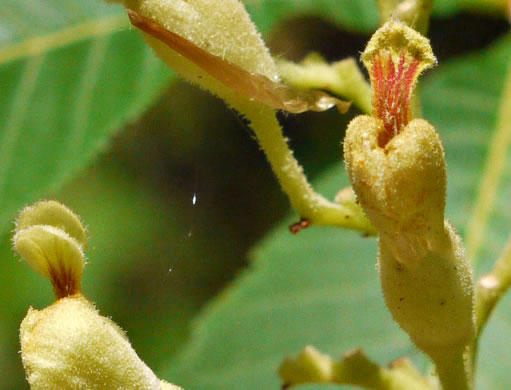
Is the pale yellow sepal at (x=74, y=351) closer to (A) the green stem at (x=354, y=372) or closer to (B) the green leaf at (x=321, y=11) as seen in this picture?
(A) the green stem at (x=354, y=372)

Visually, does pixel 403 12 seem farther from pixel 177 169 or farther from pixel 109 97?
pixel 177 169

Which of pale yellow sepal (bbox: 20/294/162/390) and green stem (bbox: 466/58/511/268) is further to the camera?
green stem (bbox: 466/58/511/268)

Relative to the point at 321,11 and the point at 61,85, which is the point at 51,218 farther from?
the point at 321,11

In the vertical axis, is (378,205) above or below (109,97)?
below

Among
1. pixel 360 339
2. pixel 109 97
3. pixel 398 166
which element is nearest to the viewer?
pixel 398 166

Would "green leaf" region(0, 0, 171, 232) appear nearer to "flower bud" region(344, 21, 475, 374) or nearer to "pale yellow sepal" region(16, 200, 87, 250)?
"pale yellow sepal" region(16, 200, 87, 250)

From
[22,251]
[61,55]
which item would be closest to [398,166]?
[22,251]

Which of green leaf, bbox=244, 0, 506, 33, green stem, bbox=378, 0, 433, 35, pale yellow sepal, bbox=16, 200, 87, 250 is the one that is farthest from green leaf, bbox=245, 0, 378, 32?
pale yellow sepal, bbox=16, 200, 87, 250
